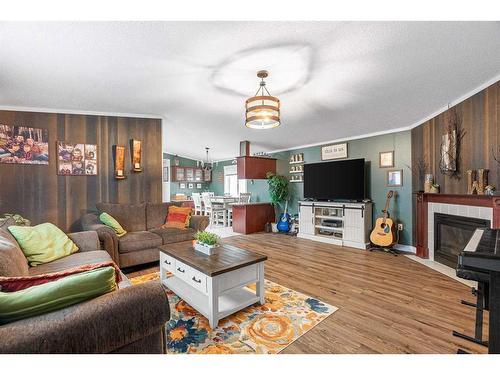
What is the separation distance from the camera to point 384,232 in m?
4.23

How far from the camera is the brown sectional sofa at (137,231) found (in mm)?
3115

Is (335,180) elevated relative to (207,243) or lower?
elevated

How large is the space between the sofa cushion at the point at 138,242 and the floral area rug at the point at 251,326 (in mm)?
1107

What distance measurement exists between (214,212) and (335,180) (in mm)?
3895

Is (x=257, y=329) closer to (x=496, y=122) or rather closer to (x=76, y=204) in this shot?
(x=496, y=122)

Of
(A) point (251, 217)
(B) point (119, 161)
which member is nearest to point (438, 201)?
(A) point (251, 217)

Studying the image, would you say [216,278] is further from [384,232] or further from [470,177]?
[384,232]

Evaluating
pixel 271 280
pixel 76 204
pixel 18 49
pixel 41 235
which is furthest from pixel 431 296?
pixel 76 204

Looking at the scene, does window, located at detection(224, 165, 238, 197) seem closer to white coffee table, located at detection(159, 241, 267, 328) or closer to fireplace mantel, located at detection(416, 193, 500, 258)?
fireplace mantel, located at detection(416, 193, 500, 258)

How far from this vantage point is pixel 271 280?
9.62 ft

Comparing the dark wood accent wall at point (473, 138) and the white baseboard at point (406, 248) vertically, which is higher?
the dark wood accent wall at point (473, 138)

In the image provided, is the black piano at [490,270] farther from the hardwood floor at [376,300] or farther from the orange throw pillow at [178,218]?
the orange throw pillow at [178,218]

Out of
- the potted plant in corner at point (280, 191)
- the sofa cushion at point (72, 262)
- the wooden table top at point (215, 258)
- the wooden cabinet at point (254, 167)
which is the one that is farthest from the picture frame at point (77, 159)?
the potted plant in corner at point (280, 191)

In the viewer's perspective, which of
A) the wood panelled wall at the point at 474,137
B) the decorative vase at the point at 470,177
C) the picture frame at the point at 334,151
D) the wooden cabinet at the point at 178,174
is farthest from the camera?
the wooden cabinet at the point at 178,174
